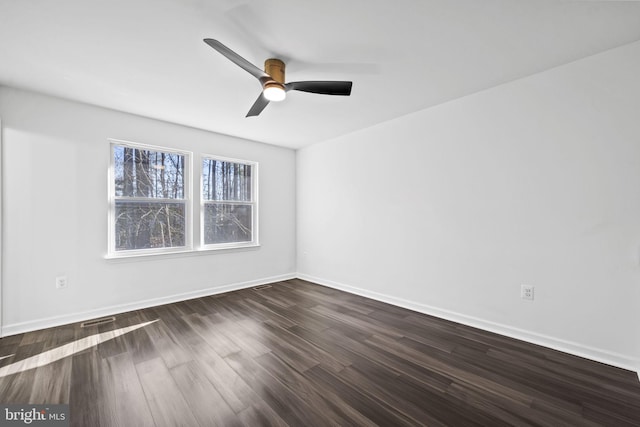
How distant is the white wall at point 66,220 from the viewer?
2678 millimetres

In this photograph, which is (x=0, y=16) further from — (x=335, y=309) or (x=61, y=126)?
(x=335, y=309)

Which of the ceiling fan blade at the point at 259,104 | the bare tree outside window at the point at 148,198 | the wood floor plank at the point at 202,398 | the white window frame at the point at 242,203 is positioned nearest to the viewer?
the wood floor plank at the point at 202,398

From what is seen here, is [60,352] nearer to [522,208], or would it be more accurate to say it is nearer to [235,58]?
[235,58]

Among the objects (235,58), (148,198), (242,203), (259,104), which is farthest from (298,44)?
(242,203)

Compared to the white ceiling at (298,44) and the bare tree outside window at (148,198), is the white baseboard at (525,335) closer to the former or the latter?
the white ceiling at (298,44)

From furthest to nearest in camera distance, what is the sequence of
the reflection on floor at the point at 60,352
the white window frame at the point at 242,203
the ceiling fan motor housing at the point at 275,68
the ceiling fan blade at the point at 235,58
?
the white window frame at the point at 242,203 < the ceiling fan motor housing at the point at 275,68 < the reflection on floor at the point at 60,352 < the ceiling fan blade at the point at 235,58

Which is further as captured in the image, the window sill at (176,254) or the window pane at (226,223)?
the window pane at (226,223)

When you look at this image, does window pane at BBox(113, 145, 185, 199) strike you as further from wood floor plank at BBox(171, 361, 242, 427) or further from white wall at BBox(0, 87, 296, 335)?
wood floor plank at BBox(171, 361, 242, 427)

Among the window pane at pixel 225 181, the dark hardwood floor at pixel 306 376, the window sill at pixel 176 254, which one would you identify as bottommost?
the dark hardwood floor at pixel 306 376

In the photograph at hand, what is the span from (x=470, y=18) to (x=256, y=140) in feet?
11.4

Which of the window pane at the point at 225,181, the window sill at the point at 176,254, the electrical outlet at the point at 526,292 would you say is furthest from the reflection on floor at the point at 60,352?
the electrical outlet at the point at 526,292

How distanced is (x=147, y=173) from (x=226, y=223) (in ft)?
4.33

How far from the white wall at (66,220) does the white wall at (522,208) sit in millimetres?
2896

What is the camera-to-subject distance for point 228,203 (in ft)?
14.3
